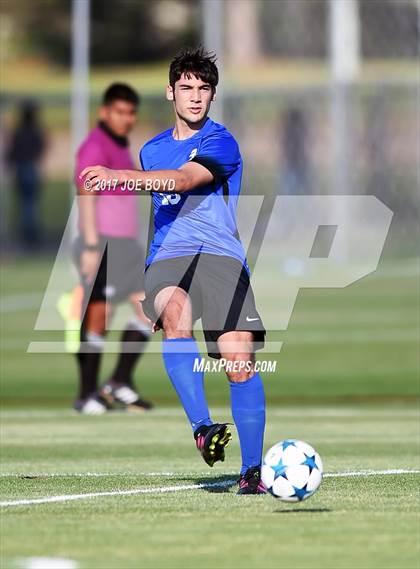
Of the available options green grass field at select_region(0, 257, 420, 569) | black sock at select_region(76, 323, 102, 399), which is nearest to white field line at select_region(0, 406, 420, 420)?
green grass field at select_region(0, 257, 420, 569)

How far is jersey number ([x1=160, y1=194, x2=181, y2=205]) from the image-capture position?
9133 millimetres

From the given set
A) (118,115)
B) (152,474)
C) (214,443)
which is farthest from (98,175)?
(118,115)

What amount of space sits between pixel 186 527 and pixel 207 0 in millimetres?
28853

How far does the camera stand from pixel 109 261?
14.5 m

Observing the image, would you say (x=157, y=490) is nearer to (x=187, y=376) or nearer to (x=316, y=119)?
(x=187, y=376)

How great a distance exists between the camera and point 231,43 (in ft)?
253

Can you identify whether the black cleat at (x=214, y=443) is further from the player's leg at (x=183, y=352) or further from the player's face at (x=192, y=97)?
the player's face at (x=192, y=97)

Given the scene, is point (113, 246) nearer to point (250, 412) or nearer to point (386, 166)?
point (250, 412)

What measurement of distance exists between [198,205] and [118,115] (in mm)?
5495

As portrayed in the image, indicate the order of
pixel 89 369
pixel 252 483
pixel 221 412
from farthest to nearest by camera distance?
pixel 89 369, pixel 221 412, pixel 252 483

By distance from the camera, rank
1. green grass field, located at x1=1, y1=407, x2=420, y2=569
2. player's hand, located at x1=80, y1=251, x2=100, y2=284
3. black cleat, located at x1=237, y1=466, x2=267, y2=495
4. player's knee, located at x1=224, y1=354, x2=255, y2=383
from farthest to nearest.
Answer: player's hand, located at x1=80, y1=251, x2=100, y2=284 → player's knee, located at x1=224, y1=354, x2=255, y2=383 → black cleat, located at x1=237, y1=466, x2=267, y2=495 → green grass field, located at x1=1, y1=407, x2=420, y2=569

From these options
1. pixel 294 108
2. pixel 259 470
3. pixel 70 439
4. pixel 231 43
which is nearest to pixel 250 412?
pixel 259 470

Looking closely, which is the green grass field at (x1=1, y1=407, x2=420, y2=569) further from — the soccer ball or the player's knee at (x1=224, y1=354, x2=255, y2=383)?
the player's knee at (x1=224, y1=354, x2=255, y2=383)

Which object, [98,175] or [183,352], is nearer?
[98,175]
